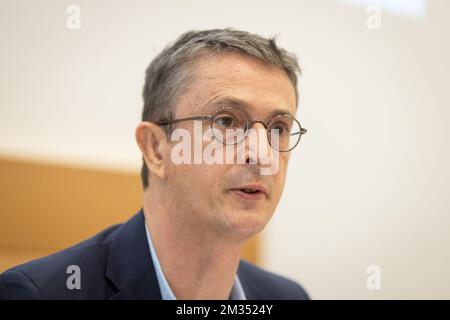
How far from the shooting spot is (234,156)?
1.28 m

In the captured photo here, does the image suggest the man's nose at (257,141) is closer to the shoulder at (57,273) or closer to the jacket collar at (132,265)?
the jacket collar at (132,265)

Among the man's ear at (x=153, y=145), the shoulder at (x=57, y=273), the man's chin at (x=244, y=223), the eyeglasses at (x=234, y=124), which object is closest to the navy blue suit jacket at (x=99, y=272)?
the shoulder at (x=57, y=273)

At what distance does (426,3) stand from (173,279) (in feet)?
4.78

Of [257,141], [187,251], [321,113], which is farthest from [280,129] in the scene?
[321,113]

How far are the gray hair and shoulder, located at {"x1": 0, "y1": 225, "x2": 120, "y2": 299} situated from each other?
1.46 feet

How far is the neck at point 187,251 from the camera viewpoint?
4.51 ft

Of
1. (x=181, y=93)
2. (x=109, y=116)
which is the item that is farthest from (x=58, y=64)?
(x=181, y=93)

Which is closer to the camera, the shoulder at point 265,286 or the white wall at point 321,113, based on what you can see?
the white wall at point 321,113

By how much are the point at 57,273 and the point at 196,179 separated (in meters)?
0.48

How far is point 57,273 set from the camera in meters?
1.29

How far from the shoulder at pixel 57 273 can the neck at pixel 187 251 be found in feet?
0.59

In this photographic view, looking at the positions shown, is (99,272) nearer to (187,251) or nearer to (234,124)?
(187,251)
